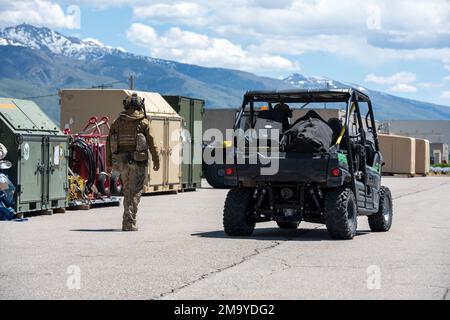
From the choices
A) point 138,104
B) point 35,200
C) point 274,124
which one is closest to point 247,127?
point 274,124

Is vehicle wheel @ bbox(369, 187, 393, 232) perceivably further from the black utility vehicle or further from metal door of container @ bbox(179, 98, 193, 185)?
metal door of container @ bbox(179, 98, 193, 185)

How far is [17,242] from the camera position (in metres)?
13.6

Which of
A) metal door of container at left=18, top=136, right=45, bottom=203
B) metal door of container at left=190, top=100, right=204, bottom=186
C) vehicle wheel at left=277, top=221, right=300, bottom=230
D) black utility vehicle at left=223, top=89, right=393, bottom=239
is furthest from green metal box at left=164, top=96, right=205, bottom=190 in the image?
black utility vehicle at left=223, top=89, right=393, bottom=239

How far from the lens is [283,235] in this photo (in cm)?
1530

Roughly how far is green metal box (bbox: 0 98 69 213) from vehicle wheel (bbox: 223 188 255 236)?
5.31 meters

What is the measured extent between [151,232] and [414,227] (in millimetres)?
4830

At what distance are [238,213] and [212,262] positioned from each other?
3413 mm

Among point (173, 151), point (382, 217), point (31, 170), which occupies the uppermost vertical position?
point (173, 151)

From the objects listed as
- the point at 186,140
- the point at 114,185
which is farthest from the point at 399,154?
the point at 114,185

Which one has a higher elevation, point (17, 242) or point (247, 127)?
point (247, 127)

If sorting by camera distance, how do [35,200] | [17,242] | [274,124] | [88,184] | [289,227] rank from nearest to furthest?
1. [17,242]
2. [274,124]
3. [289,227]
4. [35,200]
5. [88,184]

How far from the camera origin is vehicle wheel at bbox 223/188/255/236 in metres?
14.7

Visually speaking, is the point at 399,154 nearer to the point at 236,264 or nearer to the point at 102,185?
the point at 102,185
